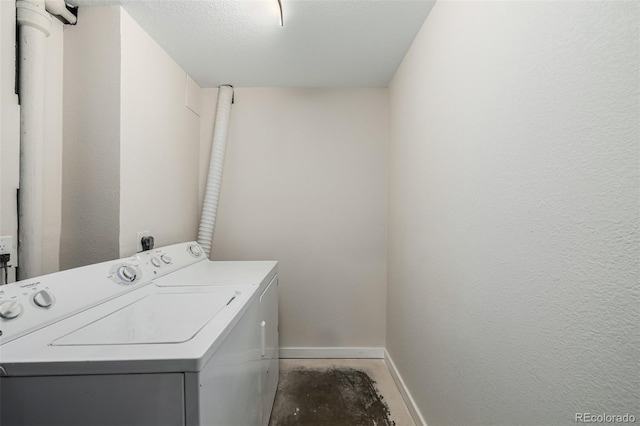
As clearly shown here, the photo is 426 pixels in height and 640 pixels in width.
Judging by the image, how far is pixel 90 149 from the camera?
1344 mm

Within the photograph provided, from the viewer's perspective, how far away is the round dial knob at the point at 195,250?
5.91ft

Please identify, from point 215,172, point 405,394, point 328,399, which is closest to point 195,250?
point 215,172

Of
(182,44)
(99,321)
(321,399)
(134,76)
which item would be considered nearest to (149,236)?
(99,321)

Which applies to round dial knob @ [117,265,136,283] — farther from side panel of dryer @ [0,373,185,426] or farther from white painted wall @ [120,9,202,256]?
side panel of dryer @ [0,373,185,426]

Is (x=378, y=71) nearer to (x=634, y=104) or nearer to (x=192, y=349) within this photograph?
(x=634, y=104)

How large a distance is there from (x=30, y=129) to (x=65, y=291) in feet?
2.67

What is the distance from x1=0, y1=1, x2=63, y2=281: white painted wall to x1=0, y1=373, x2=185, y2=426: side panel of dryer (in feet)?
2.77

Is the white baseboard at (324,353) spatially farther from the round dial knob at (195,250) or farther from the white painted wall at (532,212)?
the round dial knob at (195,250)

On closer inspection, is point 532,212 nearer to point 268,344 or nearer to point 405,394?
point 268,344

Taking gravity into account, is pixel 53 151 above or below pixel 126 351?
above

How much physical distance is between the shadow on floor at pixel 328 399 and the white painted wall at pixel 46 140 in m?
1.59

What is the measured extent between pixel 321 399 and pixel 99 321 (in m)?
1.47

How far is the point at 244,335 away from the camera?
3.22ft

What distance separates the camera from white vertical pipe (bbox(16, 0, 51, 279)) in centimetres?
112
